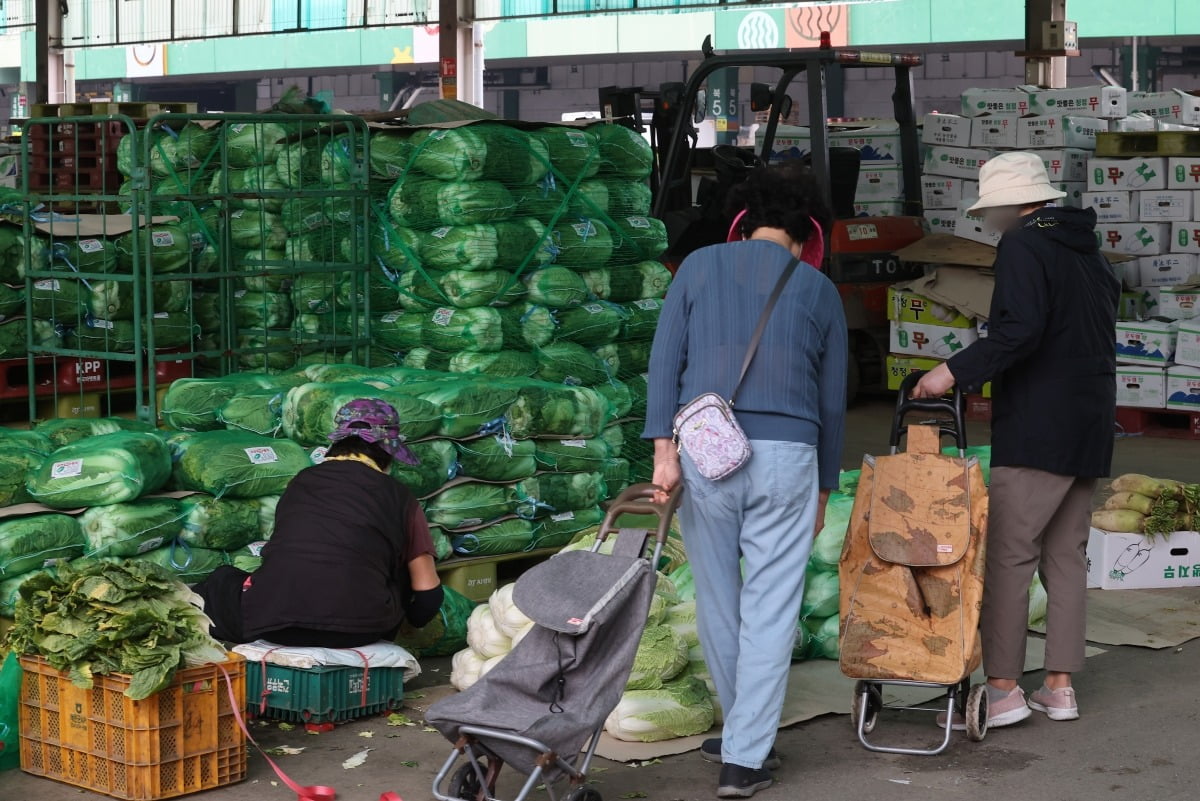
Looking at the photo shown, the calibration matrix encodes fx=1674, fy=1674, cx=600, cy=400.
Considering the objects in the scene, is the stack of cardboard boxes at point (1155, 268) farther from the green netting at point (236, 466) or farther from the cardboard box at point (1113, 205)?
the green netting at point (236, 466)

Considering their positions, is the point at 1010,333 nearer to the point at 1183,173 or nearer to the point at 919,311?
the point at 919,311

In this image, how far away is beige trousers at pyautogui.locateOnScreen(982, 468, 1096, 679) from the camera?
5617 millimetres

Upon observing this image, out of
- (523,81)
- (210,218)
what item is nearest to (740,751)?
(210,218)

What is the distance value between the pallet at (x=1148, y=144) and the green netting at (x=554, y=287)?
6248mm

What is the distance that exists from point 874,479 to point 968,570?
0.43 m

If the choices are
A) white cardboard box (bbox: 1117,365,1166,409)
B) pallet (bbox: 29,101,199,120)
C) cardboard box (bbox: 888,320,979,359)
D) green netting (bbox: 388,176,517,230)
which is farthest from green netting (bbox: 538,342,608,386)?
white cardboard box (bbox: 1117,365,1166,409)

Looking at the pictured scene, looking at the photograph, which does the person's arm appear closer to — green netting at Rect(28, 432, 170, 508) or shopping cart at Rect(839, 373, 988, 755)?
shopping cart at Rect(839, 373, 988, 755)

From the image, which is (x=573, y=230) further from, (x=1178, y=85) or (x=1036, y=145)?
(x=1178, y=85)

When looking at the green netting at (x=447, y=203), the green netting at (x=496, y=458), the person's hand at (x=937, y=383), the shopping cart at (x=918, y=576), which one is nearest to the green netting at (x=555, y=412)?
the green netting at (x=496, y=458)

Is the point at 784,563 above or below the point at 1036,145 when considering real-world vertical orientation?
below

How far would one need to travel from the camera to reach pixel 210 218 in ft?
29.5

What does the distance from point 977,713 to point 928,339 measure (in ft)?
25.6

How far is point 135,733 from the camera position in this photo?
15.8 feet

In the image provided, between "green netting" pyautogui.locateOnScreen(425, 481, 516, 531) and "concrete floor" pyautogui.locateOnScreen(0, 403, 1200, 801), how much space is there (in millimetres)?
963
